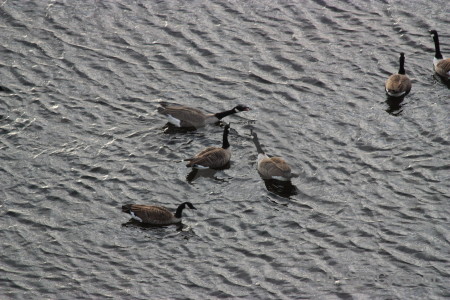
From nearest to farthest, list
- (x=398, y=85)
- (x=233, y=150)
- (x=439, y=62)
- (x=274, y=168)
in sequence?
(x=274, y=168), (x=233, y=150), (x=398, y=85), (x=439, y=62)

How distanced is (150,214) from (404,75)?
9.49m

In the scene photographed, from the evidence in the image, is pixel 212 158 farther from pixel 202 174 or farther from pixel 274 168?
pixel 274 168

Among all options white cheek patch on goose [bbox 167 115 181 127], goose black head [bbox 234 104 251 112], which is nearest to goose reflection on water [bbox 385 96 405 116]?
goose black head [bbox 234 104 251 112]

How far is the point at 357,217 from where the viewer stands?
18734 millimetres

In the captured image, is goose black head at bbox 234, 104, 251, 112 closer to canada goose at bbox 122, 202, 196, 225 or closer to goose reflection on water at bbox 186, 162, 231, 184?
goose reflection on water at bbox 186, 162, 231, 184

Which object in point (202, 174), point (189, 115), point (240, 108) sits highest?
point (240, 108)

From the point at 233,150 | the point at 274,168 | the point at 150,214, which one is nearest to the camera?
the point at 150,214

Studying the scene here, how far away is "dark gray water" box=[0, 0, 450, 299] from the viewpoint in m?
17.0

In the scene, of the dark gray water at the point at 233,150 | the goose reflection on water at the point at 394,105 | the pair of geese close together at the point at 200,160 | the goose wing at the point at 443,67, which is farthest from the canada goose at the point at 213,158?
the goose wing at the point at 443,67

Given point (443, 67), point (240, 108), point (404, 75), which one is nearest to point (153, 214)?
point (240, 108)

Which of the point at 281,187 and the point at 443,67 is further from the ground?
the point at 443,67

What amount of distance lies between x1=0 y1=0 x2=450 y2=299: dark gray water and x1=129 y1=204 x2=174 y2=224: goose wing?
0.30 metres

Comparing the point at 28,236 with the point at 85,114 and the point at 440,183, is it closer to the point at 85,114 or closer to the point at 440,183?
the point at 85,114

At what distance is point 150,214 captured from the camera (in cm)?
1845
